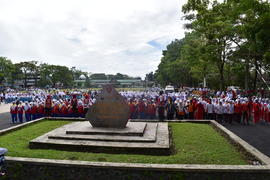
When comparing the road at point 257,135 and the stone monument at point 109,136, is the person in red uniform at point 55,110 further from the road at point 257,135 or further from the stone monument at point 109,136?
the stone monument at point 109,136

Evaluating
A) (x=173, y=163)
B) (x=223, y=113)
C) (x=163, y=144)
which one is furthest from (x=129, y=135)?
(x=223, y=113)

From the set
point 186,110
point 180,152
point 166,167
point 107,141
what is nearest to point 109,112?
point 107,141

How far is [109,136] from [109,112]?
1.57 metres

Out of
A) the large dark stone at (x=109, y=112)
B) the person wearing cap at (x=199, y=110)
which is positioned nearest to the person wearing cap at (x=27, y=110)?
the large dark stone at (x=109, y=112)

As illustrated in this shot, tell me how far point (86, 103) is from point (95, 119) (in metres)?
8.09

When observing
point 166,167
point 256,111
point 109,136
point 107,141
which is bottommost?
point 166,167

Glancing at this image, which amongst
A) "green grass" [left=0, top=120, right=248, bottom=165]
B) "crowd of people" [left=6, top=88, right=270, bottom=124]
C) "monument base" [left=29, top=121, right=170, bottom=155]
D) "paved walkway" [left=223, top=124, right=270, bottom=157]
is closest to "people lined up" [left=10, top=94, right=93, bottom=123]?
"crowd of people" [left=6, top=88, right=270, bottom=124]

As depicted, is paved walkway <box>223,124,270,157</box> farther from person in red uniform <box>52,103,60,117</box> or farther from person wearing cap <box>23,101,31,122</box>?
person wearing cap <box>23,101,31,122</box>

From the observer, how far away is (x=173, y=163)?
6.90 m

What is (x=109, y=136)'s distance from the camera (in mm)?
9188

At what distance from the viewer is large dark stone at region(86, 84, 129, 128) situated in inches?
412

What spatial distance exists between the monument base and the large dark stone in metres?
0.57

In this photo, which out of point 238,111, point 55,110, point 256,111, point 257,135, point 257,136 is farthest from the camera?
point 55,110

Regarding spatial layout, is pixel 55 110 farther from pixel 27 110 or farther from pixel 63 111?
pixel 27 110
